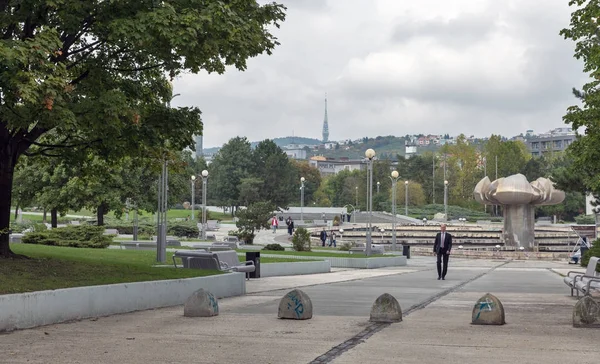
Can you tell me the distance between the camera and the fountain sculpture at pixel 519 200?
5162cm

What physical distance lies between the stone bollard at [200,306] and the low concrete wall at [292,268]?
11.1 m

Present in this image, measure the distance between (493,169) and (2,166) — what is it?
123 meters

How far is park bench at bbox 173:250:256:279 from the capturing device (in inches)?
754

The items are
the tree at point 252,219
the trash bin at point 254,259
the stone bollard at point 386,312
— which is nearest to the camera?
the stone bollard at point 386,312

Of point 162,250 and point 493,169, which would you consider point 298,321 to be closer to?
point 162,250

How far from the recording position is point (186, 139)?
1625cm

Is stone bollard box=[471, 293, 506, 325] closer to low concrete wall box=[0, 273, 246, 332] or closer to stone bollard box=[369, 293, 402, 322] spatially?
stone bollard box=[369, 293, 402, 322]

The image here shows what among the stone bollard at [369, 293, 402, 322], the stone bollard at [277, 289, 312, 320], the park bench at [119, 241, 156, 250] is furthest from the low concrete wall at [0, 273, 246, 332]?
the park bench at [119, 241, 156, 250]

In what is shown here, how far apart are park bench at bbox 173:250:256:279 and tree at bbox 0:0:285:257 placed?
9.97ft

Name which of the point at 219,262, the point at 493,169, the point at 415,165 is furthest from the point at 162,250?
the point at 415,165

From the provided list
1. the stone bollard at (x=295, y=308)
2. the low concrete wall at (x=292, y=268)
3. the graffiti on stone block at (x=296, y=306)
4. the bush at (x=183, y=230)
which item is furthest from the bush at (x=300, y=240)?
the bush at (x=183, y=230)

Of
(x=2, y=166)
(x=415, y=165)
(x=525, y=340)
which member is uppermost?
(x=415, y=165)

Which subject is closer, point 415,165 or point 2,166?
point 2,166

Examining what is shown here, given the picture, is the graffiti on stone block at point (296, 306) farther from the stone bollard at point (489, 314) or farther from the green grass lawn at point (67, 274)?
the green grass lawn at point (67, 274)
